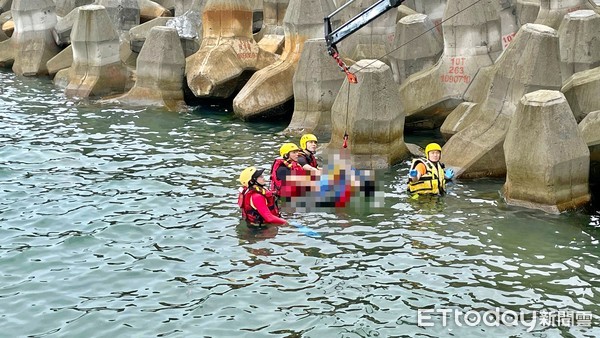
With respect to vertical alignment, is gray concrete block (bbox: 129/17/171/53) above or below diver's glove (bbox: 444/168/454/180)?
above

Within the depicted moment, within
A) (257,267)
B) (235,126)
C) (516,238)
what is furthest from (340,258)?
(235,126)

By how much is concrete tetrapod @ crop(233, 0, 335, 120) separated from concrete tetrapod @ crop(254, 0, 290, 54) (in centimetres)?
347

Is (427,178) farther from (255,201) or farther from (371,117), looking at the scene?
(255,201)

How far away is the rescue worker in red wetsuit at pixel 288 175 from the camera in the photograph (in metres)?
17.6

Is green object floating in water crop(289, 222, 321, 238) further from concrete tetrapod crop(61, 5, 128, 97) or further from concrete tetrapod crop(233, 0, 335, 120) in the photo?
concrete tetrapod crop(61, 5, 128, 97)

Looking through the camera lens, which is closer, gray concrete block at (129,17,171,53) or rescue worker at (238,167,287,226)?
rescue worker at (238,167,287,226)

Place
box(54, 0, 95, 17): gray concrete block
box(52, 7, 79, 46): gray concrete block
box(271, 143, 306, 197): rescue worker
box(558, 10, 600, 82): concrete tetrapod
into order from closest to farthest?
1. box(271, 143, 306, 197): rescue worker
2. box(558, 10, 600, 82): concrete tetrapod
3. box(52, 7, 79, 46): gray concrete block
4. box(54, 0, 95, 17): gray concrete block

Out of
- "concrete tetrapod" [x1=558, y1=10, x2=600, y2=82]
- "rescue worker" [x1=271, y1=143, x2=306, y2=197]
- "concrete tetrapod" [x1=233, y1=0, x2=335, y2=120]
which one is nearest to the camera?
"rescue worker" [x1=271, y1=143, x2=306, y2=197]

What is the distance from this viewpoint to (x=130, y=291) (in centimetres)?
1398

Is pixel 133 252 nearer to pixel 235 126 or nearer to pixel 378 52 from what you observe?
pixel 235 126

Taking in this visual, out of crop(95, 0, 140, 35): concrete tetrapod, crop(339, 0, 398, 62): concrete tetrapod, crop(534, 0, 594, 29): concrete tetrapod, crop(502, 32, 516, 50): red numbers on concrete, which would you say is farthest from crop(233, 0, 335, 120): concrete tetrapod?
crop(95, 0, 140, 35): concrete tetrapod

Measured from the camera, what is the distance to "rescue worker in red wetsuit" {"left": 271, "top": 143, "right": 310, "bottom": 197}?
17.6 meters

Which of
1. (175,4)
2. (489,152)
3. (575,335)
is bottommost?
(575,335)

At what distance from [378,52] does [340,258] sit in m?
11.7
